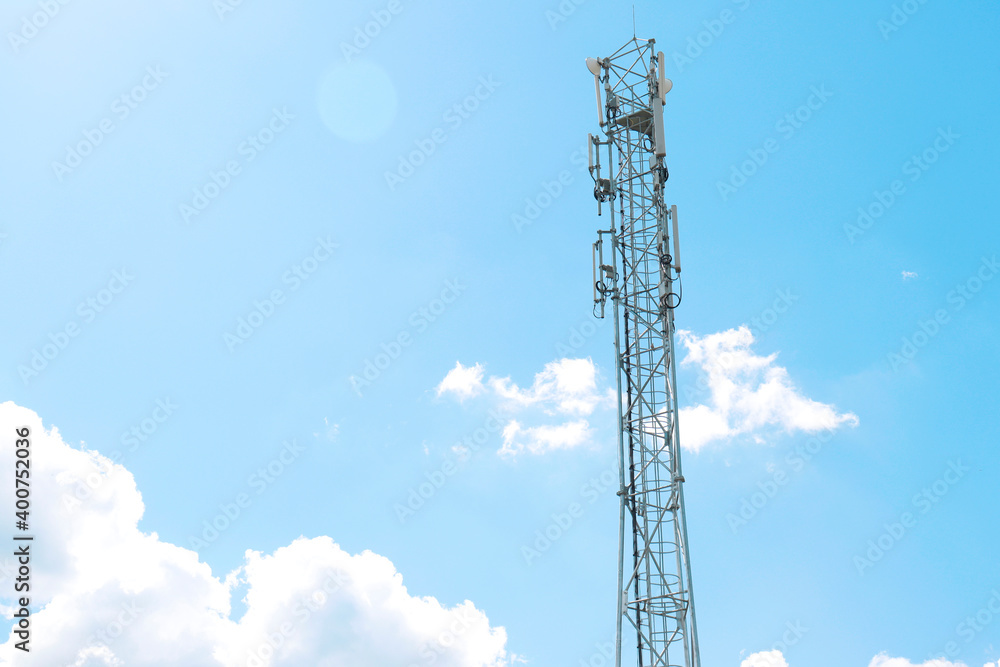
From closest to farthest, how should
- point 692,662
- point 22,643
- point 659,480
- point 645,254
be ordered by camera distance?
point 22,643 → point 692,662 → point 659,480 → point 645,254

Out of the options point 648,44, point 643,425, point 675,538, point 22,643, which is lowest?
point 22,643

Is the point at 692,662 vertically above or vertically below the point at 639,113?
below

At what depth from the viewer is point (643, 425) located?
132 feet

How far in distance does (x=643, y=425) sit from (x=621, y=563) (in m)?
5.22

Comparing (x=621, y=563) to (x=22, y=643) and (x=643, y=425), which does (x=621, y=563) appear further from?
(x=22, y=643)

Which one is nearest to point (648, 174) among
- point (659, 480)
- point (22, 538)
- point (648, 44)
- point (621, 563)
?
point (648, 44)

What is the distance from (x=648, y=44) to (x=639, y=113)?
10.1 ft

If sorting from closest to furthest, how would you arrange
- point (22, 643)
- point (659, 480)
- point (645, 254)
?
point (22, 643) < point (659, 480) < point (645, 254)

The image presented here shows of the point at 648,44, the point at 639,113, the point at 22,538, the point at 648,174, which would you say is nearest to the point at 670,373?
the point at 648,174

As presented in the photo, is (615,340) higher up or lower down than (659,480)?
higher up

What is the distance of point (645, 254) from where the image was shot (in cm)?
4262

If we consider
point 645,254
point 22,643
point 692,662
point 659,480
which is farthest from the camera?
point 645,254

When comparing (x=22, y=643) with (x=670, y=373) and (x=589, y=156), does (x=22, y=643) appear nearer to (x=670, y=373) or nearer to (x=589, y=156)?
(x=670, y=373)

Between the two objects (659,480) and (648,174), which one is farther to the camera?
(648,174)
